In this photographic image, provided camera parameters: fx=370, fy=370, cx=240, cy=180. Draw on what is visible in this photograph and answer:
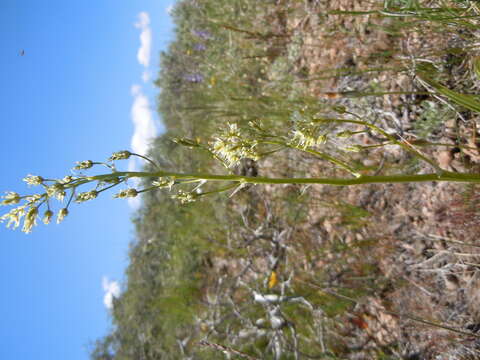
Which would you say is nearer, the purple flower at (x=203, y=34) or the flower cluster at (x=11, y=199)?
the flower cluster at (x=11, y=199)

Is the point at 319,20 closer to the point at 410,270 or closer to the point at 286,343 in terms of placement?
the point at 410,270

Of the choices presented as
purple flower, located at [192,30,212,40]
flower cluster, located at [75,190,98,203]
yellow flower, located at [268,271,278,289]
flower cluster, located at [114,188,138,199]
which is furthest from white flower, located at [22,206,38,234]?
purple flower, located at [192,30,212,40]

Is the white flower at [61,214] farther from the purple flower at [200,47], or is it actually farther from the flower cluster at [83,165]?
the purple flower at [200,47]

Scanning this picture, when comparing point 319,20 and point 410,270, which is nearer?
point 410,270

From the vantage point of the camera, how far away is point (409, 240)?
9.84ft

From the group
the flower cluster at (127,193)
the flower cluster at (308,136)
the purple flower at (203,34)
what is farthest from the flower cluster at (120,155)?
the purple flower at (203,34)

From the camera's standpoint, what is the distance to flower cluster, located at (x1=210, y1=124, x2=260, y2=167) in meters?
1.40

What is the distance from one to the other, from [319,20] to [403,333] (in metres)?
3.12

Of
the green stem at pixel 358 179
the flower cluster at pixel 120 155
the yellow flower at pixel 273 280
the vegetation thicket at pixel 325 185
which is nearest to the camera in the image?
the green stem at pixel 358 179

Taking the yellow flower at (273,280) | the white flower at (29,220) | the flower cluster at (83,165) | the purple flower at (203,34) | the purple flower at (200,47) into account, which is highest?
the purple flower at (203,34)

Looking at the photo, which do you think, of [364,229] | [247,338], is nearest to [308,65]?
[364,229]

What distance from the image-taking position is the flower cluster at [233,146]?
140 cm

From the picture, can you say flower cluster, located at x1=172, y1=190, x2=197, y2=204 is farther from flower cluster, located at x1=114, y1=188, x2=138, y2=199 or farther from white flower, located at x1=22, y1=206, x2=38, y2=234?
white flower, located at x1=22, y1=206, x2=38, y2=234

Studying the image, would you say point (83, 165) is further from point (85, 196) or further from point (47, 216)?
point (47, 216)
